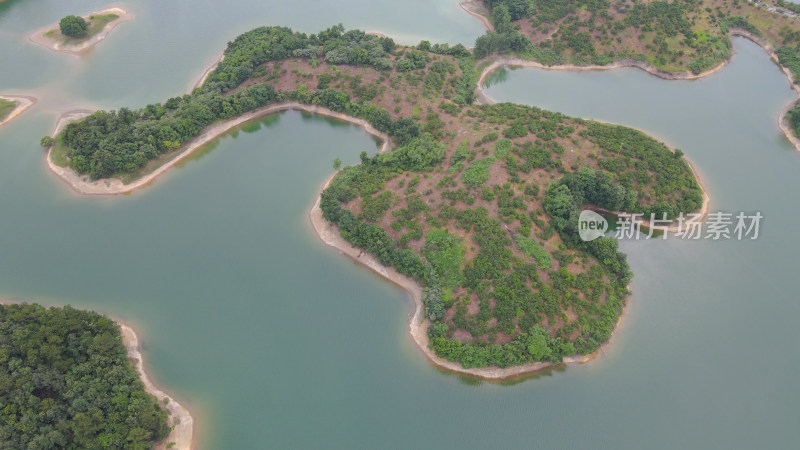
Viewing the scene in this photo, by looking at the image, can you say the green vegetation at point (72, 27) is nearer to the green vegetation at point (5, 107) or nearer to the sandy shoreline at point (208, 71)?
the green vegetation at point (5, 107)

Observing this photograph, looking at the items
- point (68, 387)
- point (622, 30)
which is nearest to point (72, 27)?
point (68, 387)

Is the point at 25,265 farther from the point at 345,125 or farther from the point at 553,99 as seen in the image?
the point at 553,99

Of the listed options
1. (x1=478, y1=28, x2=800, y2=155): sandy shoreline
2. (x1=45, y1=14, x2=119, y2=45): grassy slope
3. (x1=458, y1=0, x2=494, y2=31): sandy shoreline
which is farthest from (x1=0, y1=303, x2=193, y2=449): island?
(x1=458, y1=0, x2=494, y2=31): sandy shoreline

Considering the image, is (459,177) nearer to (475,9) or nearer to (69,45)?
(475,9)

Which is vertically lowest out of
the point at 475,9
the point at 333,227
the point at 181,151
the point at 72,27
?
the point at 333,227

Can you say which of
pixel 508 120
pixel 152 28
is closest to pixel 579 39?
pixel 508 120

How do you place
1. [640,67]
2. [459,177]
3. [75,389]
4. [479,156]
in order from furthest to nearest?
[640,67] < [479,156] < [459,177] < [75,389]
